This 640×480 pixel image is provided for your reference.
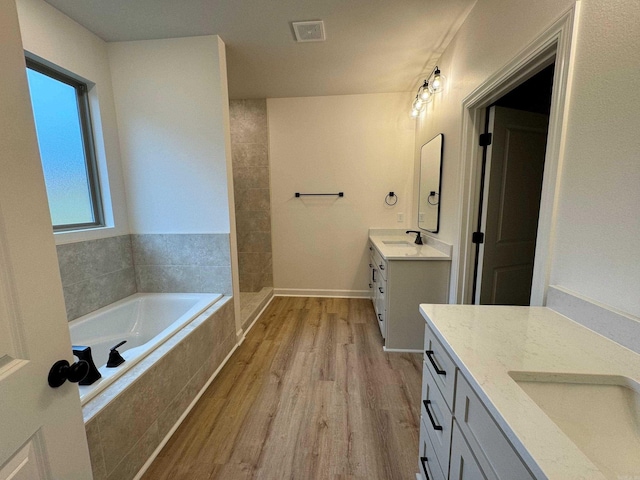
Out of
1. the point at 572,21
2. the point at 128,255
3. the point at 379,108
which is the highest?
the point at 379,108

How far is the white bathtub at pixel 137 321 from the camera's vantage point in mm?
1827

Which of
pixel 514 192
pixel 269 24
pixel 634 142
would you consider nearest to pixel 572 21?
pixel 634 142

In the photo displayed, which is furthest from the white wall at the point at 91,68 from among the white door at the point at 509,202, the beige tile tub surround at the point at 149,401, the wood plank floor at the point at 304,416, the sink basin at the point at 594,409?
the white door at the point at 509,202

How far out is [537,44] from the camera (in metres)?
1.19

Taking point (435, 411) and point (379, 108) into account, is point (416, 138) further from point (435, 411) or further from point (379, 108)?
point (435, 411)

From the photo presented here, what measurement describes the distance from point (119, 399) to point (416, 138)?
3.43m

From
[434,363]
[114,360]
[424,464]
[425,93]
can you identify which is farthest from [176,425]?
[425,93]

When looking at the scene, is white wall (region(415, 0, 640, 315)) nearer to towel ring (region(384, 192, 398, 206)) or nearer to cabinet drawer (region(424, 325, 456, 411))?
cabinet drawer (region(424, 325, 456, 411))

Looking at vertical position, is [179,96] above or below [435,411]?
above

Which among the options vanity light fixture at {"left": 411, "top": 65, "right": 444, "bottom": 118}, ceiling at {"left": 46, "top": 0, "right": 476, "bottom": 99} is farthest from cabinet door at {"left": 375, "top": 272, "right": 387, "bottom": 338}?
ceiling at {"left": 46, "top": 0, "right": 476, "bottom": 99}

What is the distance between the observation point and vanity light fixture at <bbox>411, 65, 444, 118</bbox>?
2.23 meters

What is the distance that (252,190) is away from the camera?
3.46m

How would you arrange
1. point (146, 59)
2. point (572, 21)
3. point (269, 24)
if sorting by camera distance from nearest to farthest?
point (572, 21) < point (269, 24) < point (146, 59)

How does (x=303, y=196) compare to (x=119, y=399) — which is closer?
(x=119, y=399)
